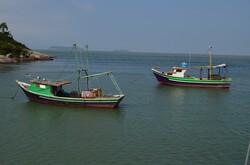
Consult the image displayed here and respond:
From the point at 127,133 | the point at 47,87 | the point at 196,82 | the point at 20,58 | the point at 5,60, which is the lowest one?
the point at 127,133

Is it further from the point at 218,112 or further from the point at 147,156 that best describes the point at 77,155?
the point at 218,112

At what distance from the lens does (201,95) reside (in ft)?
141

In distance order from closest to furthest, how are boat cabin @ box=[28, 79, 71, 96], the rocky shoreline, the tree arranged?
boat cabin @ box=[28, 79, 71, 96]
the rocky shoreline
the tree

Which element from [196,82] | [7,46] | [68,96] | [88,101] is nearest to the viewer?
[88,101]

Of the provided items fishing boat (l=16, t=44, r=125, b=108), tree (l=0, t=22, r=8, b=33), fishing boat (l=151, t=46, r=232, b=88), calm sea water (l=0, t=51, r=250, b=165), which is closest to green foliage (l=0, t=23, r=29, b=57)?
tree (l=0, t=22, r=8, b=33)

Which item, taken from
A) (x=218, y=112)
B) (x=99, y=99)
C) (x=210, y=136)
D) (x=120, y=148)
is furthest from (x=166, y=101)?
(x=120, y=148)

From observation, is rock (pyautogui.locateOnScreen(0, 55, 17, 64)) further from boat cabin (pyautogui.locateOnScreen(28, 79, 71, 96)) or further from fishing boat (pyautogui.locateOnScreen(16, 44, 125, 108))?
boat cabin (pyautogui.locateOnScreen(28, 79, 71, 96))

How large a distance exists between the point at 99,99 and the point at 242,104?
16077mm

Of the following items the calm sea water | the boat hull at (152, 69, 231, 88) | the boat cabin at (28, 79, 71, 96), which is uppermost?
the boat cabin at (28, 79, 71, 96)

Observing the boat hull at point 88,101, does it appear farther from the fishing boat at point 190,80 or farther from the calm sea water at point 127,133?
the fishing boat at point 190,80

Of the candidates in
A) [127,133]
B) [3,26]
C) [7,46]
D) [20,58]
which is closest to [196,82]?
[127,133]

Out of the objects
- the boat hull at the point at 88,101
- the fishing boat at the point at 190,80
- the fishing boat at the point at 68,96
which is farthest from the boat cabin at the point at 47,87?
the fishing boat at the point at 190,80

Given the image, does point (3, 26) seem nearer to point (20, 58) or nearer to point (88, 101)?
point (20, 58)

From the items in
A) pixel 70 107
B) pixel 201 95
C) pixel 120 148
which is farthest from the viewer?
pixel 201 95
